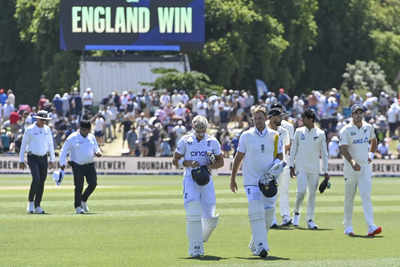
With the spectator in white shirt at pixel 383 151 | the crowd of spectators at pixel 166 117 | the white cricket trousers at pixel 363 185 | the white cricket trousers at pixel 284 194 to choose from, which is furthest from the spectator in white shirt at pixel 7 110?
the white cricket trousers at pixel 363 185

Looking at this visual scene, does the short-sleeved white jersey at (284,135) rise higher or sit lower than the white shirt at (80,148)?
higher

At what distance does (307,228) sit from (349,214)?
1330mm

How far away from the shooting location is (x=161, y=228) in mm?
17703

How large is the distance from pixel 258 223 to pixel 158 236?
3204mm

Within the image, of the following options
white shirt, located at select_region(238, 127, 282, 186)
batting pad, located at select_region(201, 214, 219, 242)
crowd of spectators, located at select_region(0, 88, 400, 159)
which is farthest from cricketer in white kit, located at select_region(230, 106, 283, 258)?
crowd of spectators, located at select_region(0, 88, 400, 159)

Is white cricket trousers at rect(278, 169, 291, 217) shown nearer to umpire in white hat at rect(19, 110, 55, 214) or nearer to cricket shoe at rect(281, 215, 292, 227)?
cricket shoe at rect(281, 215, 292, 227)

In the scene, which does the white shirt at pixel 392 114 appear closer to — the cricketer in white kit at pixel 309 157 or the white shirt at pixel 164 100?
the white shirt at pixel 164 100

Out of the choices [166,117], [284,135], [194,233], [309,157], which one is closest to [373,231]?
[309,157]

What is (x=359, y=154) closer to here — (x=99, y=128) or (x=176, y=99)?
(x=99, y=128)

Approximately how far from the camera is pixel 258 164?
13.8m

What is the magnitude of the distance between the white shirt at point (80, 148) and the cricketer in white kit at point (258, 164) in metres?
6.65

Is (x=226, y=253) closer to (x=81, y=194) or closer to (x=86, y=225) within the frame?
(x=86, y=225)

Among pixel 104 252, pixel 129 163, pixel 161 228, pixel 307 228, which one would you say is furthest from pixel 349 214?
pixel 129 163

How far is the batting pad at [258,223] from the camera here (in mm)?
13562
